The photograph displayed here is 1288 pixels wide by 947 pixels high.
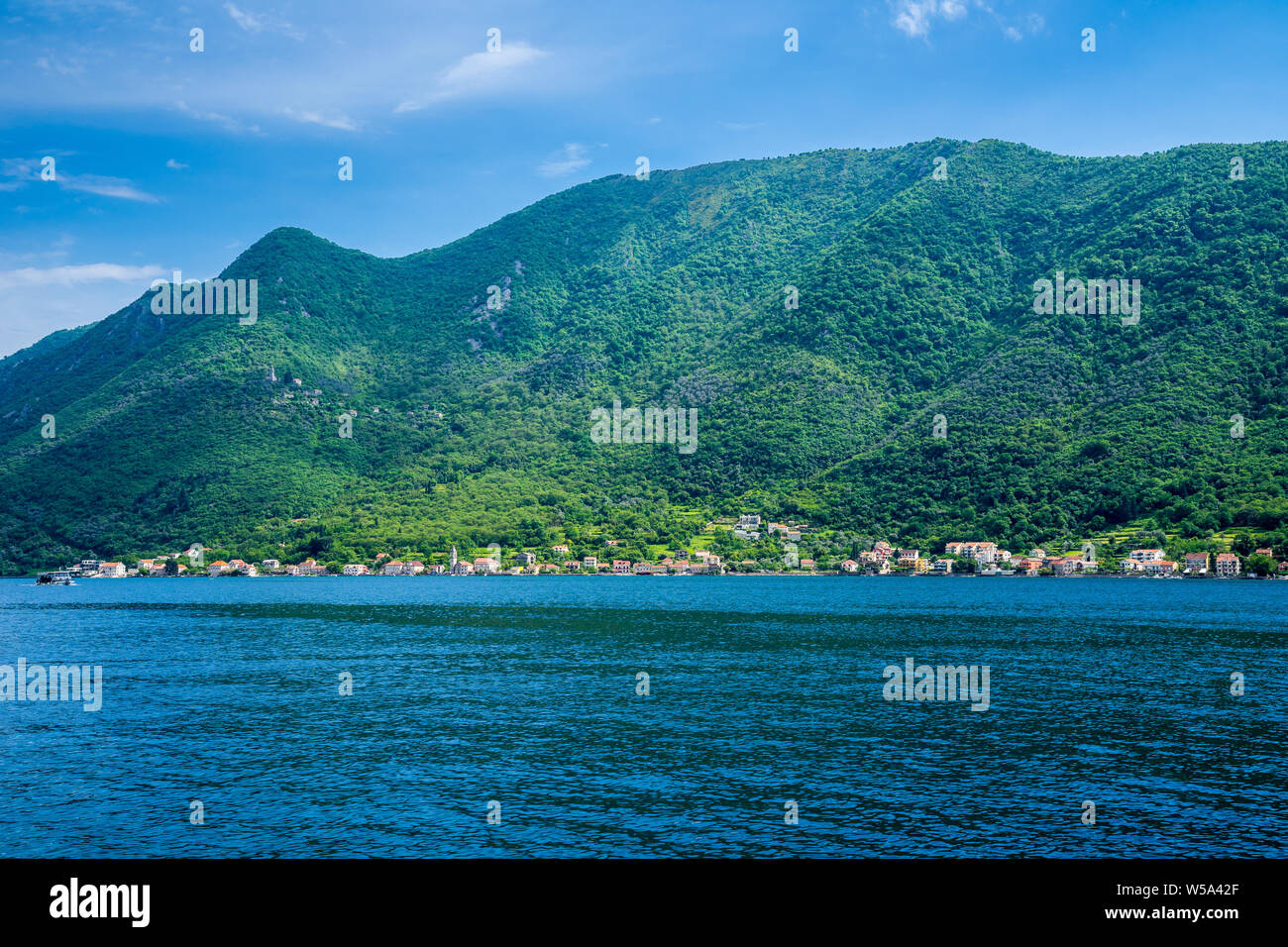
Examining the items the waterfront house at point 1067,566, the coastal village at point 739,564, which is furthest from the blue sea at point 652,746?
the waterfront house at point 1067,566

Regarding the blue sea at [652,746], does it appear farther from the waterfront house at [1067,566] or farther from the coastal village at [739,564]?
the waterfront house at [1067,566]

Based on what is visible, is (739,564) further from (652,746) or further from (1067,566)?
(652,746)

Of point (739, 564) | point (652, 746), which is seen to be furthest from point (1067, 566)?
point (652, 746)
